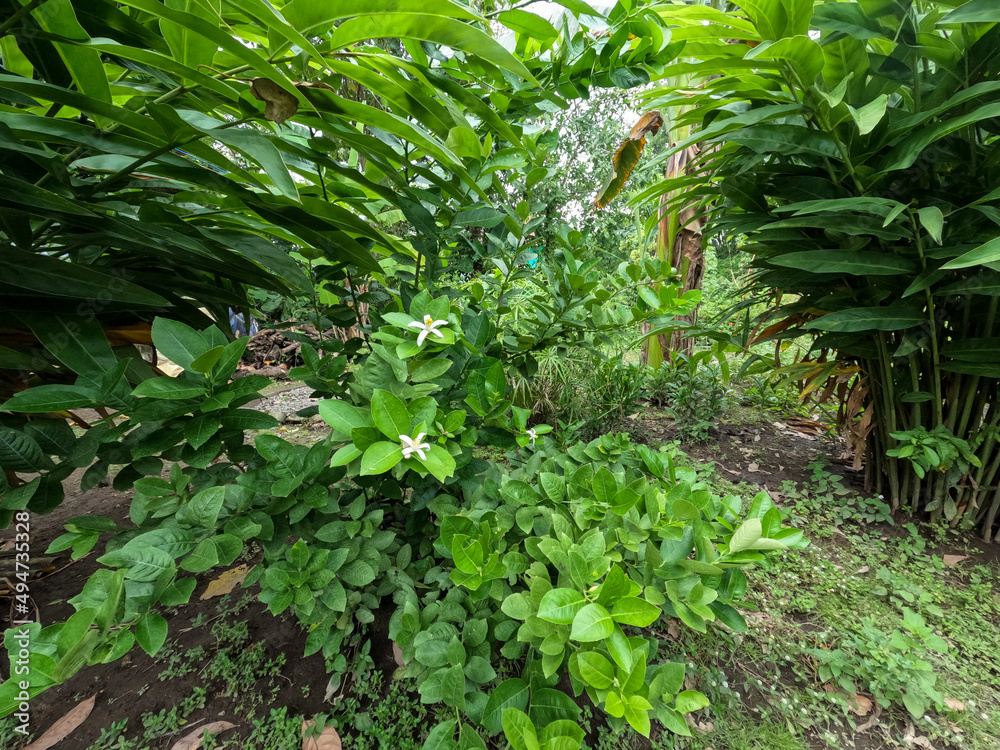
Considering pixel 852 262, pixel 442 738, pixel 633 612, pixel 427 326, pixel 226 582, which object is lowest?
pixel 226 582

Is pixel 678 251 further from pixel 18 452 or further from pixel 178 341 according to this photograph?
pixel 18 452

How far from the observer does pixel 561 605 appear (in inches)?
15.6

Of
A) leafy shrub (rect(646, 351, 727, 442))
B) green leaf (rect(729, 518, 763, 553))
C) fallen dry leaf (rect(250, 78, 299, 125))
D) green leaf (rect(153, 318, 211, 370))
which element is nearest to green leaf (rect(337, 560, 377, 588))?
green leaf (rect(153, 318, 211, 370))

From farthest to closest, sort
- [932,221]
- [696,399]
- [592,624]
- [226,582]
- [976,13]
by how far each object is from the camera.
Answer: [696,399] → [226,582] → [932,221] → [976,13] → [592,624]

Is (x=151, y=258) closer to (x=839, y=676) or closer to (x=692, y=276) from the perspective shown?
(x=839, y=676)

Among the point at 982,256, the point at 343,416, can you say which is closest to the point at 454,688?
the point at 343,416

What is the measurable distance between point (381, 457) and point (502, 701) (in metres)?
0.35

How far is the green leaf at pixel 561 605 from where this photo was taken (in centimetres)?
38

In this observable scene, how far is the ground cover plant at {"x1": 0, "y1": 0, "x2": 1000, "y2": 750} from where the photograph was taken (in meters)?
0.44

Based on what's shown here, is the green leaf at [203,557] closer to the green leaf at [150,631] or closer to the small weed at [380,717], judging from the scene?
the green leaf at [150,631]

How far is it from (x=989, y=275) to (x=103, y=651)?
1506 millimetres

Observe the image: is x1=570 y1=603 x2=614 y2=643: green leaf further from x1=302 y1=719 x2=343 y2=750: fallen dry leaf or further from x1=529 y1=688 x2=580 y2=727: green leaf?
x1=302 y1=719 x2=343 y2=750: fallen dry leaf

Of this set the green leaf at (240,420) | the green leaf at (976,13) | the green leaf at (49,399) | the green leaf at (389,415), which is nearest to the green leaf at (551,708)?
the green leaf at (389,415)

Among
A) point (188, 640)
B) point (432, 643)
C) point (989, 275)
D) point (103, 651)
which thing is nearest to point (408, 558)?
point (432, 643)
